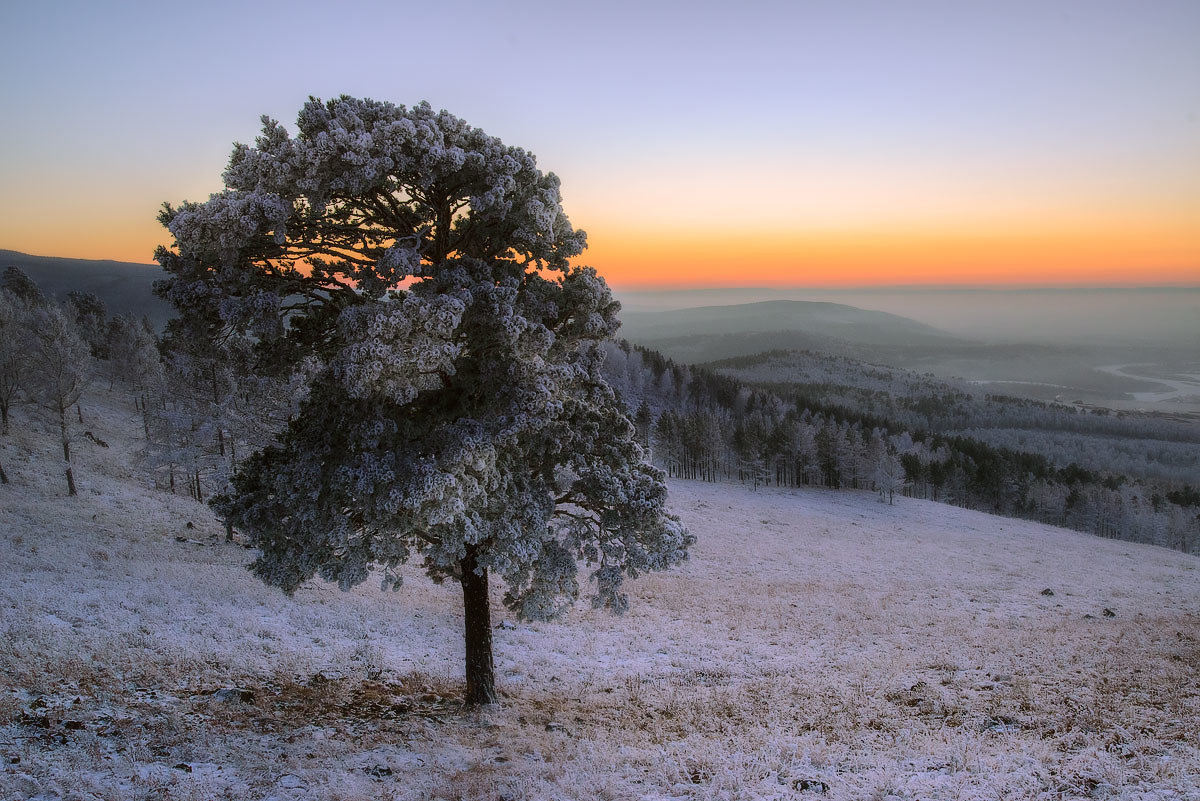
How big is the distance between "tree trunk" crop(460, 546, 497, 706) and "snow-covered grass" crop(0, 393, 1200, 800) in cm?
54

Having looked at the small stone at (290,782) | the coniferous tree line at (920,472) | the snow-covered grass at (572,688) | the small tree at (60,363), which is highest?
the small tree at (60,363)

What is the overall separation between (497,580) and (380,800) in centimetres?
2168

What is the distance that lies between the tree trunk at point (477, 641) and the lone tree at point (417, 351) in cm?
5

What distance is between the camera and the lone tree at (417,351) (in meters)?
10.0

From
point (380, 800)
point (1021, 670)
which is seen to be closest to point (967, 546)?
point (1021, 670)

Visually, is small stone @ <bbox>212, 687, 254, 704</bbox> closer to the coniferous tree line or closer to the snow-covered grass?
the snow-covered grass

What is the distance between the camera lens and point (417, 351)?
9.94 m

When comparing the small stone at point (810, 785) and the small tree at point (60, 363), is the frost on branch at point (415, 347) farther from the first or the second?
the small tree at point (60, 363)

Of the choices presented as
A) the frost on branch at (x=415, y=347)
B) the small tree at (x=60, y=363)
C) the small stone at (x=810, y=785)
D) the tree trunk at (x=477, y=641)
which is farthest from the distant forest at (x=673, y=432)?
the small stone at (x=810, y=785)

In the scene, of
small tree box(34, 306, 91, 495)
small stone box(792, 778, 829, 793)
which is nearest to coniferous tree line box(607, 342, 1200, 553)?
small tree box(34, 306, 91, 495)

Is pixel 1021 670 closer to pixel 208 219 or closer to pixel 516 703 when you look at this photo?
pixel 516 703

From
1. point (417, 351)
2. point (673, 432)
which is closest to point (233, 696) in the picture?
point (417, 351)

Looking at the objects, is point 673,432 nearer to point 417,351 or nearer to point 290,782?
point 417,351

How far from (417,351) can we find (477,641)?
7.15 m
